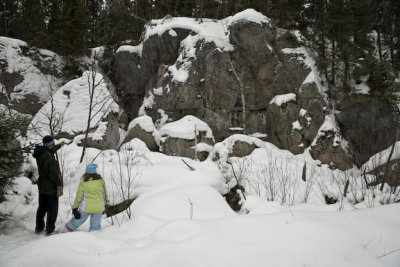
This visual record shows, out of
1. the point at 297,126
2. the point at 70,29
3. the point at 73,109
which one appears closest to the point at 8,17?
the point at 70,29

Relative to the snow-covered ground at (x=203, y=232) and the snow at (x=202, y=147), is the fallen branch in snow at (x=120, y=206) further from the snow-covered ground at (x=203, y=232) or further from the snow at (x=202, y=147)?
the snow at (x=202, y=147)

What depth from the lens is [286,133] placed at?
17812mm

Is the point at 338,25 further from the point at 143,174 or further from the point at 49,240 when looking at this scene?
the point at 49,240

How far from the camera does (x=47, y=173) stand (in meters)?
5.34

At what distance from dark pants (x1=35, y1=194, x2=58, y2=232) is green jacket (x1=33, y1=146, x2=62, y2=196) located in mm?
154

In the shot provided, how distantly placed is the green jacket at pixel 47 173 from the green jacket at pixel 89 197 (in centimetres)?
75

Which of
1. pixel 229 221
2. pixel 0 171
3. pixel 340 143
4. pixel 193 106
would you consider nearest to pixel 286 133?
pixel 340 143

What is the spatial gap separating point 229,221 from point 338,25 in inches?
782

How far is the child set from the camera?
498cm

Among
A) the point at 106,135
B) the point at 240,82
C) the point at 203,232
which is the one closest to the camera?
the point at 203,232

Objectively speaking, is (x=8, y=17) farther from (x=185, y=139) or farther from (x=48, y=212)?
(x=48, y=212)

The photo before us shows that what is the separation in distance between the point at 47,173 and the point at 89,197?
3.90 ft

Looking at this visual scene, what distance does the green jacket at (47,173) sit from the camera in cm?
531

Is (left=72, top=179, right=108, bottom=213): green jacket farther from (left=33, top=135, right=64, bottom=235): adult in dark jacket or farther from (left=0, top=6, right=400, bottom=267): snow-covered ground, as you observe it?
(left=33, top=135, right=64, bottom=235): adult in dark jacket
